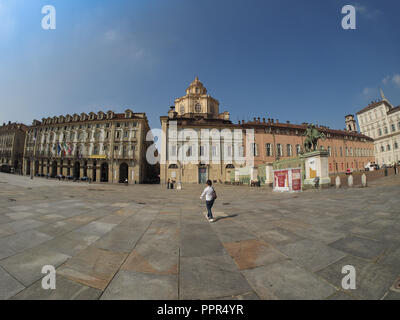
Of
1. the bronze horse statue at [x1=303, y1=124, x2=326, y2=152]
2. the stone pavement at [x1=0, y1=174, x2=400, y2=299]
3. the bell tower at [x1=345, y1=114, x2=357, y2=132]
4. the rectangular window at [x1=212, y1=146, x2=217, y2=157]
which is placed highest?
the bell tower at [x1=345, y1=114, x2=357, y2=132]

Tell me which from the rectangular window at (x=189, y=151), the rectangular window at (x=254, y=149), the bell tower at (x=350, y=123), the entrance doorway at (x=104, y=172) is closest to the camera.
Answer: the rectangular window at (x=189, y=151)

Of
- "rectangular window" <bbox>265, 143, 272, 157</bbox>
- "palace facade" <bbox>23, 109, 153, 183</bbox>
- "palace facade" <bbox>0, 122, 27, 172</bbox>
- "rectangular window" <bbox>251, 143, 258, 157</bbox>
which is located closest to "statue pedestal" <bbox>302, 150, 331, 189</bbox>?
"rectangular window" <bbox>251, 143, 258, 157</bbox>

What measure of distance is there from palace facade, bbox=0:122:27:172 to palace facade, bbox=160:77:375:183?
55.6 metres

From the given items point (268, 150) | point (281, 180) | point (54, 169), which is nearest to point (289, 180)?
point (281, 180)

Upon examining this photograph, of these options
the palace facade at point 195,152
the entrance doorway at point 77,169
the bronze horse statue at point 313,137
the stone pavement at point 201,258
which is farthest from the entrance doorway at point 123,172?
the bronze horse statue at point 313,137

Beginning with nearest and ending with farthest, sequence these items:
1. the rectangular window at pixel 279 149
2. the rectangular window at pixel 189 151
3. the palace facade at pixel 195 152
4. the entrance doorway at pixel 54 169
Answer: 1. the palace facade at pixel 195 152
2. the rectangular window at pixel 189 151
3. the rectangular window at pixel 279 149
4. the entrance doorway at pixel 54 169

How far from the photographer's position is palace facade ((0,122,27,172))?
51.8 m

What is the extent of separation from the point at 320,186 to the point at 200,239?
1403cm

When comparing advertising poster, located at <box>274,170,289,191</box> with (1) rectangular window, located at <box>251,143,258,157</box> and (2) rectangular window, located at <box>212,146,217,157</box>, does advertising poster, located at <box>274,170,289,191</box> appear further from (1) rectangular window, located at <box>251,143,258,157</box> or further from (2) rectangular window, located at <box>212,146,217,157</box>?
(1) rectangular window, located at <box>251,143,258,157</box>

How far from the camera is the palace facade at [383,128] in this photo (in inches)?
1905

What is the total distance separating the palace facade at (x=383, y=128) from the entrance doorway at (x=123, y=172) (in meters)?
76.2

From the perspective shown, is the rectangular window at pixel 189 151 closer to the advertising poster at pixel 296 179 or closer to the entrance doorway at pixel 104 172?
the entrance doorway at pixel 104 172

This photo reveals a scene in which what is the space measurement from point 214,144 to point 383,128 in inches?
2418
